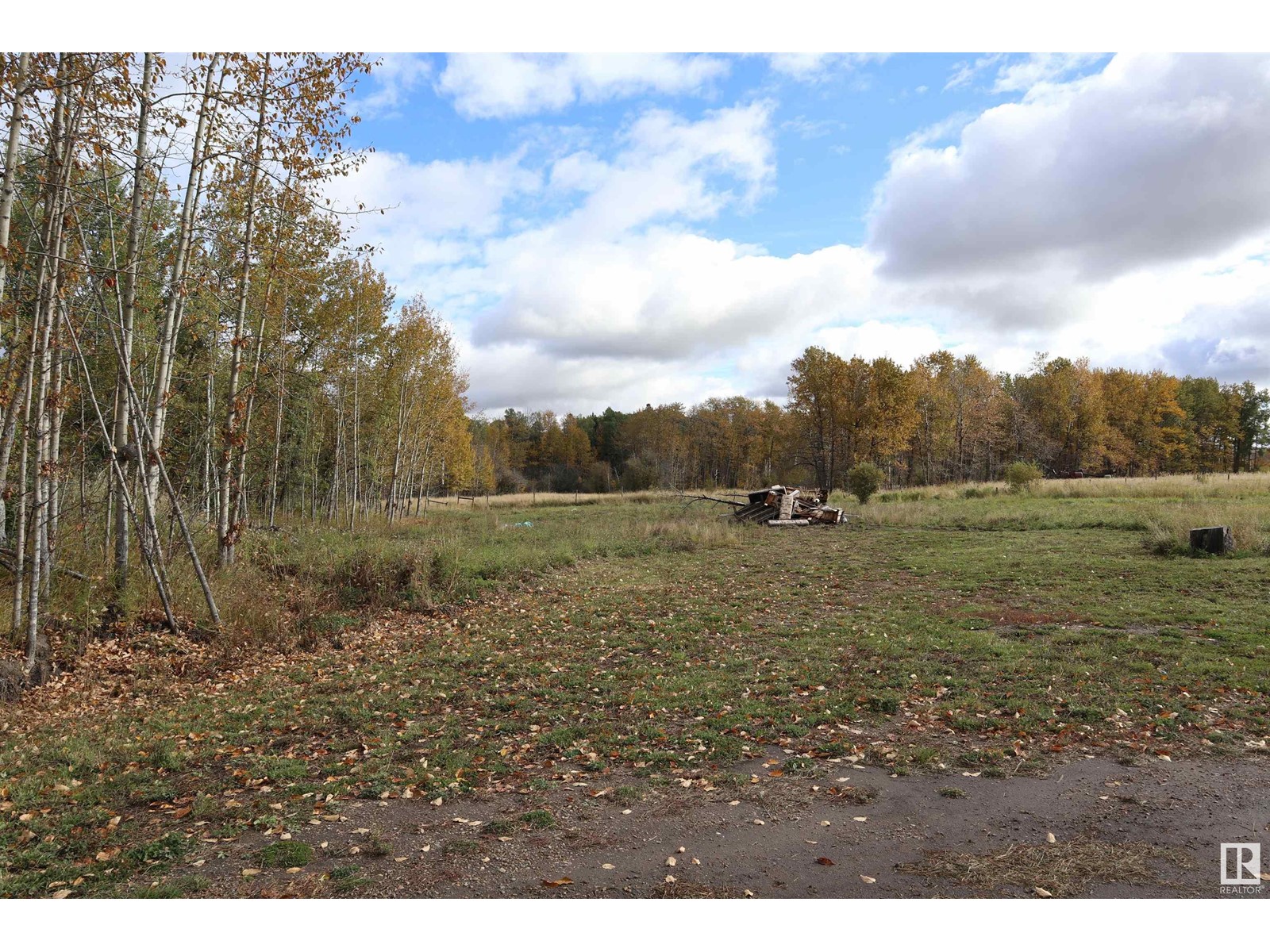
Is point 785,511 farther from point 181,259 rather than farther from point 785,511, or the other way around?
point 181,259

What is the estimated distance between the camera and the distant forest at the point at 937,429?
47.2 meters

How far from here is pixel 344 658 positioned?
30.0ft

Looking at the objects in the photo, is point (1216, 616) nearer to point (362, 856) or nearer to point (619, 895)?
point (619, 895)

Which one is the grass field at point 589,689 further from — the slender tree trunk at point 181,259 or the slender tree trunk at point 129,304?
the slender tree trunk at point 181,259

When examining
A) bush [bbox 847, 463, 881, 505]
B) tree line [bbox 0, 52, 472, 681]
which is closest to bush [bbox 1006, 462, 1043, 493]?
bush [bbox 847, 463, 881, 505]

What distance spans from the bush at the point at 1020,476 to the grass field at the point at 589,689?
1787 centimetres

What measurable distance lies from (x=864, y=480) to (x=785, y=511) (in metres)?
7.03

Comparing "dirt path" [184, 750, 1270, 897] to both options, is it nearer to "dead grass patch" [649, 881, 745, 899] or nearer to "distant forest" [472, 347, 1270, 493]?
"dead grass patch" [649, 881, 745, 899]

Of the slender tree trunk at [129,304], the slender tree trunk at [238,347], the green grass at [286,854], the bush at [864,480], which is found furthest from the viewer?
the bush at [864,480]

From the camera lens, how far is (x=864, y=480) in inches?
1235

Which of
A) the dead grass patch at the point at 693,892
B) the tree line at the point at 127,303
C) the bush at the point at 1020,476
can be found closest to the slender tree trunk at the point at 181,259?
the tree line at the point at 127,303

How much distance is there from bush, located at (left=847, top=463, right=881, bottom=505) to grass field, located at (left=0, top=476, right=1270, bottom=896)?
1644 centimetres

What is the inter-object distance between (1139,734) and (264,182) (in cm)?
1284

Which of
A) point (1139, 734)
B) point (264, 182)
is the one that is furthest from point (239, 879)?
point (264, 182)
